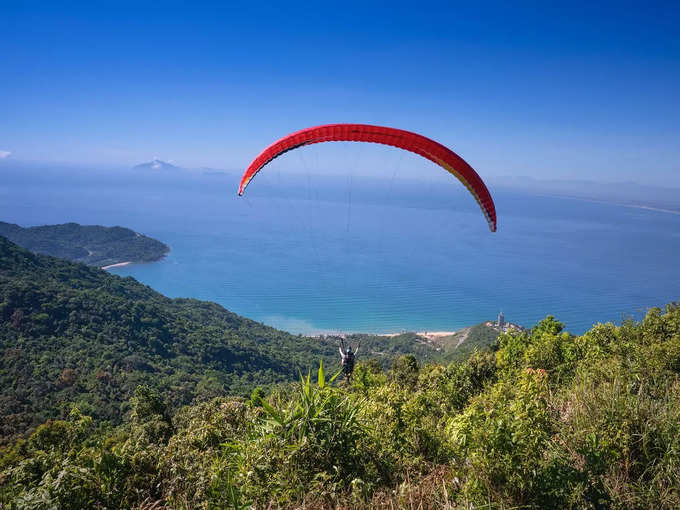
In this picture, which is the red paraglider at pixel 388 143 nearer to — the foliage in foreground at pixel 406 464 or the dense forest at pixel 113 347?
the foliage in foreground at pixel 406 464

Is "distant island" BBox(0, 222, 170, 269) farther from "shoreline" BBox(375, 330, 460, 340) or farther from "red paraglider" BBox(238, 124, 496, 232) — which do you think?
"red paraglider" BBox(238, 124, 496, 232)

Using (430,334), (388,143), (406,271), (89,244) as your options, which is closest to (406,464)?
(388,143)

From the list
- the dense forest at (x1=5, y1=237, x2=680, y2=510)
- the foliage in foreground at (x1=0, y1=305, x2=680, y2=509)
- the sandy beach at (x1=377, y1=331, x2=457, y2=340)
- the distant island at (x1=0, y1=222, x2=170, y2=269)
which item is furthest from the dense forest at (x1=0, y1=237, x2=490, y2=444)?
the distant island at (x1=0, y1=222, x2=170, y2=269)

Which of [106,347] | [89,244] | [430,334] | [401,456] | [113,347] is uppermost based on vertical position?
[401,456]

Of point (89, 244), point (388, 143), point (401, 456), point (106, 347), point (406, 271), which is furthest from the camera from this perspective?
point (89, 244)

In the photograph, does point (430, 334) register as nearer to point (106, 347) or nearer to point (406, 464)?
point (106, 347)

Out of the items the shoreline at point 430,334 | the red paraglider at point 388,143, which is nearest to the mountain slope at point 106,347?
the shoreline at point 430,334
